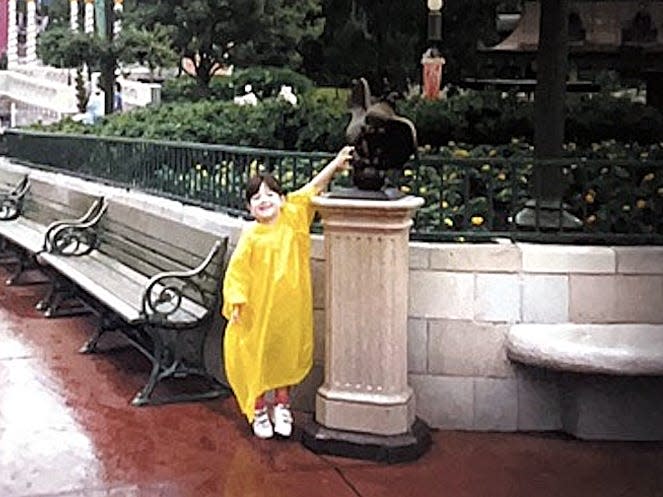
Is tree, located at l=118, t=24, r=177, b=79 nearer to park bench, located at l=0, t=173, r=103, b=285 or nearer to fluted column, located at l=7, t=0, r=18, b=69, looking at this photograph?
park bench, located at l=0, t=173, r=103, b=285

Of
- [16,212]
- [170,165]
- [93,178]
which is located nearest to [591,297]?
[170,165]

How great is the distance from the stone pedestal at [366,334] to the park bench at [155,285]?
3.78 ft

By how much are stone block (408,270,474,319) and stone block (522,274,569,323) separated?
11.9 inches

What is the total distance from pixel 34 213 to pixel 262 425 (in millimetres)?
6282

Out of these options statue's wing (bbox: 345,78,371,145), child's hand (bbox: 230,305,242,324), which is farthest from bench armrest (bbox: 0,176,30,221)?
statue's wing (bbox: 345,78,371,145)

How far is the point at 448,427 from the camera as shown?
6281mm

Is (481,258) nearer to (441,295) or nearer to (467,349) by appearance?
(441,295)

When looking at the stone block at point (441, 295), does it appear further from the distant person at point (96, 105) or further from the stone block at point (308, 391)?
the distant person at point (96, 105)

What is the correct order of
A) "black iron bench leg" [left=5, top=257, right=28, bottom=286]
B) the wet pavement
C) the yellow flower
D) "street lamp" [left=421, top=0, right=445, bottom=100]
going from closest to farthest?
1. the wet pavement
2. the yellow flower
3. "black iron bench leg" [left=5, top=257, right=28, bottom=286]
4. "street lamp" [left=421, top=0, right=445, bottom=100]

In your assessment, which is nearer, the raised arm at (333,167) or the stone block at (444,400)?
the raised arm at (333,167)

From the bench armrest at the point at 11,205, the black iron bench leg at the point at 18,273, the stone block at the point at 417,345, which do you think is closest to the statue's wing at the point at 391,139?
the stone block at the point at 417,345

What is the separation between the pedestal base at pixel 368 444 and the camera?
573 cm

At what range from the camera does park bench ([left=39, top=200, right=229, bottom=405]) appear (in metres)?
6.77

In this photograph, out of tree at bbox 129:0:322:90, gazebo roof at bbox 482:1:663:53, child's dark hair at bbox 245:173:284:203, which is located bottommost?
child's dark hair at bbox 245:173:284:203
